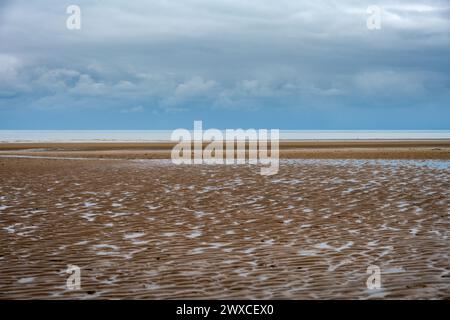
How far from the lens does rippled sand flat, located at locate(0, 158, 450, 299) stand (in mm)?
7238

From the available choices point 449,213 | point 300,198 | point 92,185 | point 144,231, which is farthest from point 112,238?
point 92,185

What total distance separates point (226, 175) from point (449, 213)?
12.2 m

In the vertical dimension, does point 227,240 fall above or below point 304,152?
below

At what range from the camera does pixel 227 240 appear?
10.2 m

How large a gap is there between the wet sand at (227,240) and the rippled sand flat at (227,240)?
0.03 meters

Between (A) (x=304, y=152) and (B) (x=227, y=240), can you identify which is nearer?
(B) (x=227, y=240)

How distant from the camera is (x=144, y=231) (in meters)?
11.2

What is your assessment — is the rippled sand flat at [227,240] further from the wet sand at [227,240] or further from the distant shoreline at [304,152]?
the distant shoreline at [304,152]

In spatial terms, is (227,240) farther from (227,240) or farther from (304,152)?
(304,152)

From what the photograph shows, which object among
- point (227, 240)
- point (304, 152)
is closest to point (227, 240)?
point (227, 240)

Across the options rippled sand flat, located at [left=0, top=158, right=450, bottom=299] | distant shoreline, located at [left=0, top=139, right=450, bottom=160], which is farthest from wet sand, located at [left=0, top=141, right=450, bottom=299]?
distant shoreline, located at [left=0, top=139, right=450, bottom=160]

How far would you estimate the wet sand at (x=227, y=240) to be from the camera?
7227 mm

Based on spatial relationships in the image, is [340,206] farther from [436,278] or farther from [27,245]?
[27,245]

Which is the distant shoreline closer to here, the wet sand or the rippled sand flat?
the rippled sand flat
